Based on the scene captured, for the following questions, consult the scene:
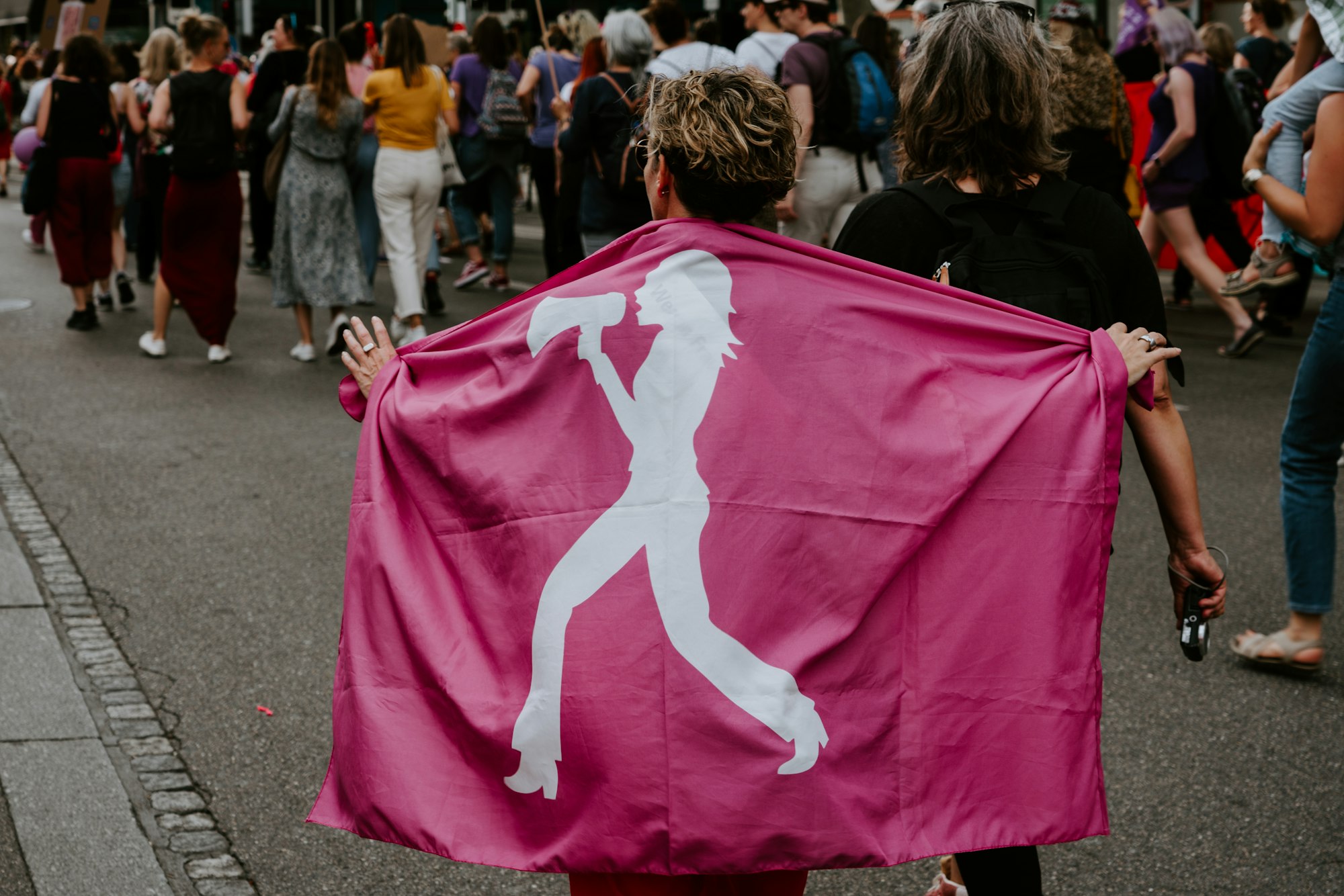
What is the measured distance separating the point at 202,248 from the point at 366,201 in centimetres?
193

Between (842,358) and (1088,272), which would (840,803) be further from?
(1088,272)

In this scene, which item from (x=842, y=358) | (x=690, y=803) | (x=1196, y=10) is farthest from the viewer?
(x=1196, y=10)

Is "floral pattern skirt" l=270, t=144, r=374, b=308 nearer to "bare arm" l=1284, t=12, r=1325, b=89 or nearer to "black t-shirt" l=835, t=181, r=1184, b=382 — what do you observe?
"bare arm" l=1284, t=12, r=1325, b=89

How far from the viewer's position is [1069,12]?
8.24 metres

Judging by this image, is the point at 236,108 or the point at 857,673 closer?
the point at 857,673

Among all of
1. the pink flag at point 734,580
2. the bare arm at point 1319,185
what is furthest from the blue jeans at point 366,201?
the pink flag at point 734,580

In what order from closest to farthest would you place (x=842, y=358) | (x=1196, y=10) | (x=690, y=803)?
1. (x=690, y=803)
2. (x=842, y=358)
3. (x=1196, y=10)

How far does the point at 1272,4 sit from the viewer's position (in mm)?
11336

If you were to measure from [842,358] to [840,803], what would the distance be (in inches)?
25.1

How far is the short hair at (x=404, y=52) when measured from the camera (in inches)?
387

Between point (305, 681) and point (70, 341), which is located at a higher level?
point (305, 681)

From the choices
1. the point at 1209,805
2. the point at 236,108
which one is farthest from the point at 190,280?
the point at 1209,805

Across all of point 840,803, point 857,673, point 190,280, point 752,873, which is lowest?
point 190,280

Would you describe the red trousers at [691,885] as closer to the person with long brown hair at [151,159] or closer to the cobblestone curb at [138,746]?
the cobblestone curb at [138,746]
